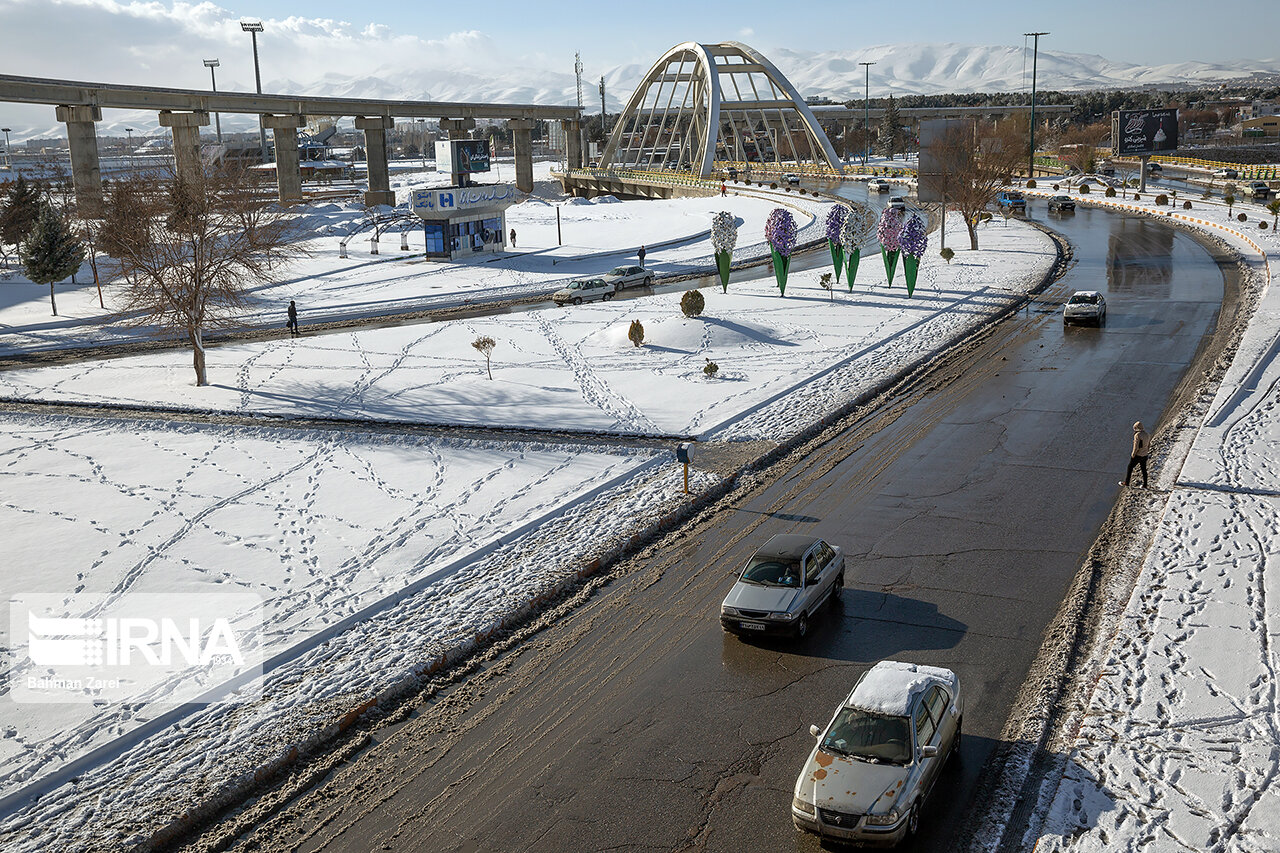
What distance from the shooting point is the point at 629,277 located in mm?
49500

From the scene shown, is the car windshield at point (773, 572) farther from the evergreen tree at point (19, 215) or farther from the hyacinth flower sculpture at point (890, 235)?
the evergreen tree at point (19, 215)

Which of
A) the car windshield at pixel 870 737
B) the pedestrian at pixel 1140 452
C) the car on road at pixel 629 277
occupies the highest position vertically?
the car on road at pixel 629 277

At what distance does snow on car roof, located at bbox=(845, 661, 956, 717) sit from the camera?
10875 mm

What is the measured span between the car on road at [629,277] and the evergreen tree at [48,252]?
26.2 meters

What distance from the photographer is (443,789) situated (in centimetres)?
1130

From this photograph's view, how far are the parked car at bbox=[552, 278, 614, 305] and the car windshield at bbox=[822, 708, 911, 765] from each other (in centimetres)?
3648

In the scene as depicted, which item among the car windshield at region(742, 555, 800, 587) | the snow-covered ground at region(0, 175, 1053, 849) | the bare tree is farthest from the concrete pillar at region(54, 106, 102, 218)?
the car windshield at region(742, 555, 800, 587)

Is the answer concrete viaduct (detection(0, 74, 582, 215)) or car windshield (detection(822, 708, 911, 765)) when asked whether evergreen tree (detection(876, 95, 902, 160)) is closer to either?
concrete viaduct (detection(0, 74, 582, 215))

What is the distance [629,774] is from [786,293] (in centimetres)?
3562

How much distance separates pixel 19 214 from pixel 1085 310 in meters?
62.1

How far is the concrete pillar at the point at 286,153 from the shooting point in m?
90.4

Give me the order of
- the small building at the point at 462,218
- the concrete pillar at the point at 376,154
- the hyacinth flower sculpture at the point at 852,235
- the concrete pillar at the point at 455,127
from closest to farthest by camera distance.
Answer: the hyacinth flower sculpture at the point at 852,235
the small building at the point at 462,218
the concrete pillar at the point at 376,154
the concrete pillar at the point at 455,127

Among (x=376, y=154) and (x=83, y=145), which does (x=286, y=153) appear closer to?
(x=376, y=154)

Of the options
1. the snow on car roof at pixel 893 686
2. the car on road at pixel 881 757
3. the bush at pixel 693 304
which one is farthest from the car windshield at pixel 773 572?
the bush at pixel 693 304
